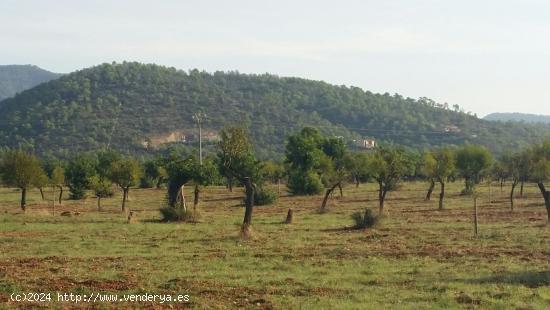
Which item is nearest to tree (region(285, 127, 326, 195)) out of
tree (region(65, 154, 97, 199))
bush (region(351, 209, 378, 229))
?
tree (region(65, 154, 97, 199))

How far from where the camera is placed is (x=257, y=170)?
62.5 m

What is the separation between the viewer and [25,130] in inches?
7515

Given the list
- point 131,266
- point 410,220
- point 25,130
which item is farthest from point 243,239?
point 25,130

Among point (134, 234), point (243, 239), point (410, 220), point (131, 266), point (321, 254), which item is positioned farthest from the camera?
point (410, 220)

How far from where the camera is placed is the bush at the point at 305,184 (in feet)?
271

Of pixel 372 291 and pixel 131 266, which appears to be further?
pixel 131 266

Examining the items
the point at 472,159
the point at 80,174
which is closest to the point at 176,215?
the point at 80,174

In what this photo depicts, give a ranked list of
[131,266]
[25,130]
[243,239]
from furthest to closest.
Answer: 1. [25,130]
2. [243,239]
3. [131,266]

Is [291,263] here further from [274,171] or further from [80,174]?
[274,171]

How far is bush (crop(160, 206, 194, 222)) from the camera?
42.5m

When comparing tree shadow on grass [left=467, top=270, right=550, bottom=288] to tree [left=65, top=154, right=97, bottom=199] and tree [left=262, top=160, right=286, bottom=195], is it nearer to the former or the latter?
tree [left=65, top=154, right=97, bottom=199]

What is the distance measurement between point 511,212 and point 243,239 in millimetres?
24274

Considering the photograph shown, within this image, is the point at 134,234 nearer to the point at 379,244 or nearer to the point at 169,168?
the point at 379,244

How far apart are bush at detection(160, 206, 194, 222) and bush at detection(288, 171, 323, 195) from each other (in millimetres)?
40877
